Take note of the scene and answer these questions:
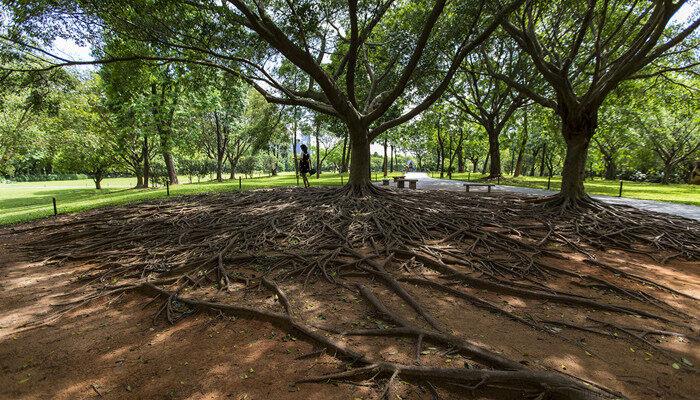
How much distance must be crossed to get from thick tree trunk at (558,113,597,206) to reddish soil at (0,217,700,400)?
4.69 m

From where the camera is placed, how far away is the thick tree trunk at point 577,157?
860 cm

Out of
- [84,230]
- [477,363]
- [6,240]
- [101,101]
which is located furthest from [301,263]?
[101,101]

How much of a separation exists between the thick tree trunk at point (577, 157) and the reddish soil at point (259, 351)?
15.4 ft

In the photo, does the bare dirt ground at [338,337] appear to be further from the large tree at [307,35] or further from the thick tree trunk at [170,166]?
the thick tree trunk at [170,166]

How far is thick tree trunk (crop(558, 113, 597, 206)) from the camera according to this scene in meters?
8.60

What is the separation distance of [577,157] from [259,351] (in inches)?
393

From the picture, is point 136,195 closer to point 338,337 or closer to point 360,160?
point 360,160

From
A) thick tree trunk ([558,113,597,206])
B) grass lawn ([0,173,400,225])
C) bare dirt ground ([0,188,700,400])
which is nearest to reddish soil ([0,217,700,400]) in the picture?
bare dirt ground ([0,188,700,400])

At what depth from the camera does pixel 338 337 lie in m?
3.19

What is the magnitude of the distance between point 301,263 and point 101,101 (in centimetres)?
2486

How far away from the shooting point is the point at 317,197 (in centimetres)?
962

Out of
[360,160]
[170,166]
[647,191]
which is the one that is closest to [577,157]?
[360,160]

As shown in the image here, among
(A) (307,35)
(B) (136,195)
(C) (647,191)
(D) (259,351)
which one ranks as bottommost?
(D) (259,351)

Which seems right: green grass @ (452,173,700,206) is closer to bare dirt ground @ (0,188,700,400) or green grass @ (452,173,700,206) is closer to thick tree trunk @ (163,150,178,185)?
bare dirt ground @ (0,188,700,400)
